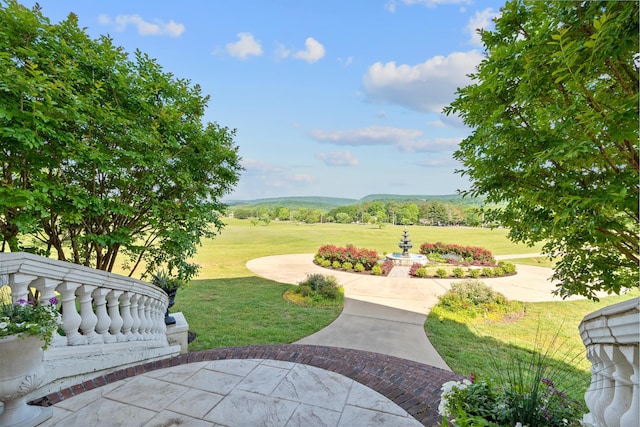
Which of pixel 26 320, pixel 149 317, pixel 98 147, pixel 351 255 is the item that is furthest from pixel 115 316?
pixel 351 255

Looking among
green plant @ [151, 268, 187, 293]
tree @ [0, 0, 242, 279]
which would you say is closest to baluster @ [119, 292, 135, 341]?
tree @ [0, 0, 242, 279]

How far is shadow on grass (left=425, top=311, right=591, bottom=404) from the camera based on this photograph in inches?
189

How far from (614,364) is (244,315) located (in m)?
7.56

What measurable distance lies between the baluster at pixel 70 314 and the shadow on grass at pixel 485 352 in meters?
5.54

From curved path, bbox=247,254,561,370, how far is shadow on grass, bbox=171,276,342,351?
22.5 inches

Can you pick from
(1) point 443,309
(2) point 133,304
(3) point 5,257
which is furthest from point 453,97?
(1) point 443,309

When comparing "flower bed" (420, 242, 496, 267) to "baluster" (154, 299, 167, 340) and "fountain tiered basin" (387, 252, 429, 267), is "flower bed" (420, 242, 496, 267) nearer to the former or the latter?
"fountain tiered basin" (387, 252, 429, 267)

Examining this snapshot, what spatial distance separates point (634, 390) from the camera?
131cm

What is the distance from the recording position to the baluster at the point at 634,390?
128cm

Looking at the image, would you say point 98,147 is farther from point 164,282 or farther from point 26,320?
point 164,282

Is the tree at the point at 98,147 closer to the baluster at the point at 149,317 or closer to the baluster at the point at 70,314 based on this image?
the baluster at the point at 149,317

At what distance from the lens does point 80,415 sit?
7.74 ft

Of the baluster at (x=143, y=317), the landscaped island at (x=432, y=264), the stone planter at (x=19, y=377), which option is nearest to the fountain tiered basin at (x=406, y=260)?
the landscaped island at (x=432, y=264)

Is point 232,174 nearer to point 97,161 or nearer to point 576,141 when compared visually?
point 97,161
